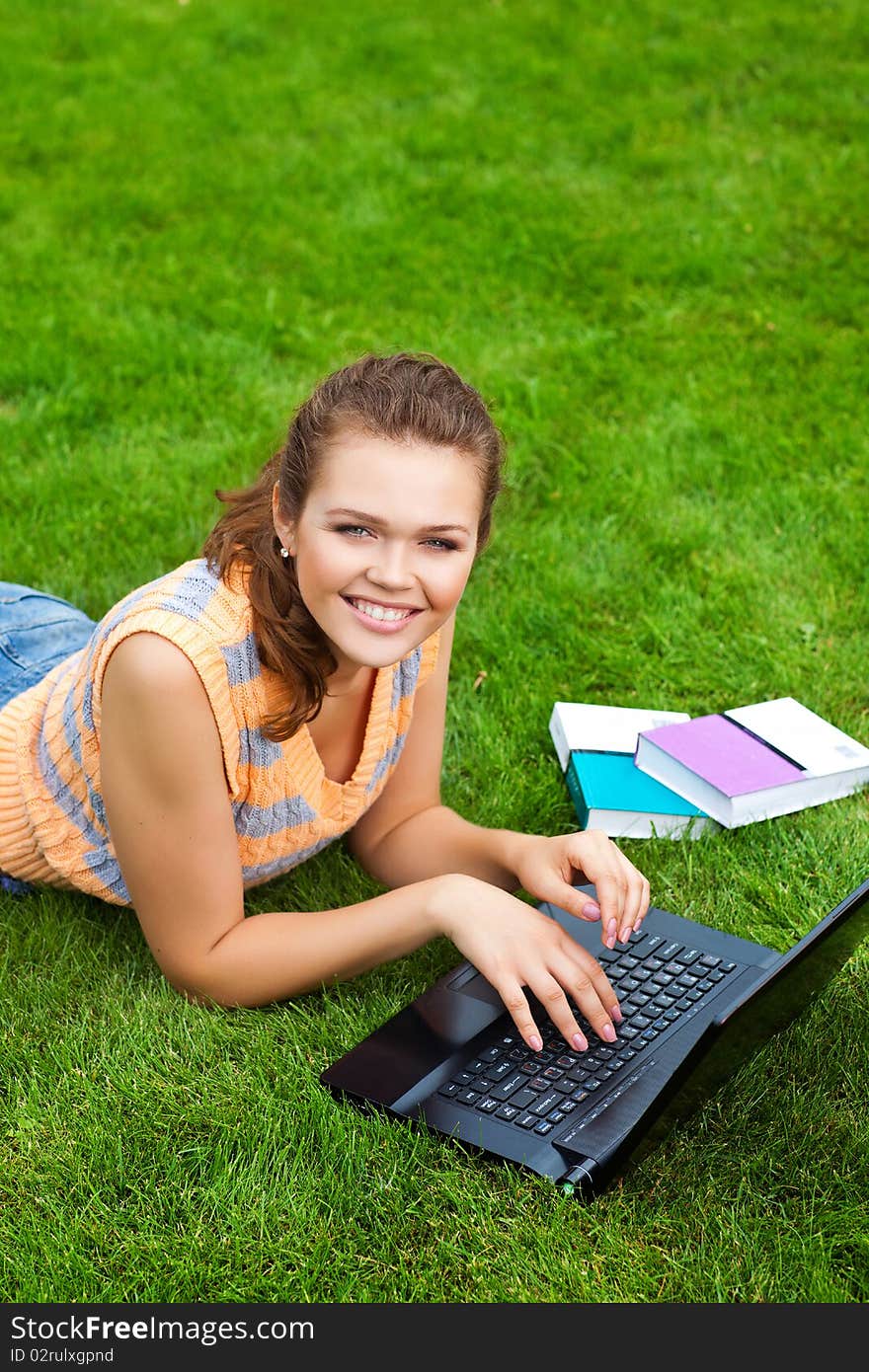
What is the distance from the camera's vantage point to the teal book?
10.3 feet

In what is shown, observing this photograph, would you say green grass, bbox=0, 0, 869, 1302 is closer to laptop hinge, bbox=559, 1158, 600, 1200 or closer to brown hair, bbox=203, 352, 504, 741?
laptop hinge, bbox=559, 1158, 600, 1200

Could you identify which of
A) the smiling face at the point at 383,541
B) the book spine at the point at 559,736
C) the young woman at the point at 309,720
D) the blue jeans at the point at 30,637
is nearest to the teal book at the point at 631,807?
the book spine at the point at 559,736

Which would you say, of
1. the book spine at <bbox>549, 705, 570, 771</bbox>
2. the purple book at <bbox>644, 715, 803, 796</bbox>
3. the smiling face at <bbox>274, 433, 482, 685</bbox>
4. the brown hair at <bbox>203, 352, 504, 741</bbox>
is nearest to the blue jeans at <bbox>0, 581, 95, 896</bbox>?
the brown hair at <bbox>203, 352, 504, 741</bbox>

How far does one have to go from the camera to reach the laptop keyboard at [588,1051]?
2.21 m

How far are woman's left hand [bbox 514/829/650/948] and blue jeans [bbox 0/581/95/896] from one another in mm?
1180

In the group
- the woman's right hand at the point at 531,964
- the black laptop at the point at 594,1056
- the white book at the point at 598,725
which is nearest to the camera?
the black laptop at the point at 594,1056

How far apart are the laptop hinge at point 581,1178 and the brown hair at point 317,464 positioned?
0.88 metres

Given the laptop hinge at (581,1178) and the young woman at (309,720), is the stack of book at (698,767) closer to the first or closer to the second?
the young woman at (309,720)

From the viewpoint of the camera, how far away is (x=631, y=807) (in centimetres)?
314

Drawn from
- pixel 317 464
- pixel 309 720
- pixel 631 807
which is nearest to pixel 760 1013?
pixel 309 720

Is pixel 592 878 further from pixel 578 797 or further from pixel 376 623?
pixel 578 797

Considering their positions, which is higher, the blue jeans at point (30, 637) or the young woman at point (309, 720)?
the young woman at point (309, 720)
